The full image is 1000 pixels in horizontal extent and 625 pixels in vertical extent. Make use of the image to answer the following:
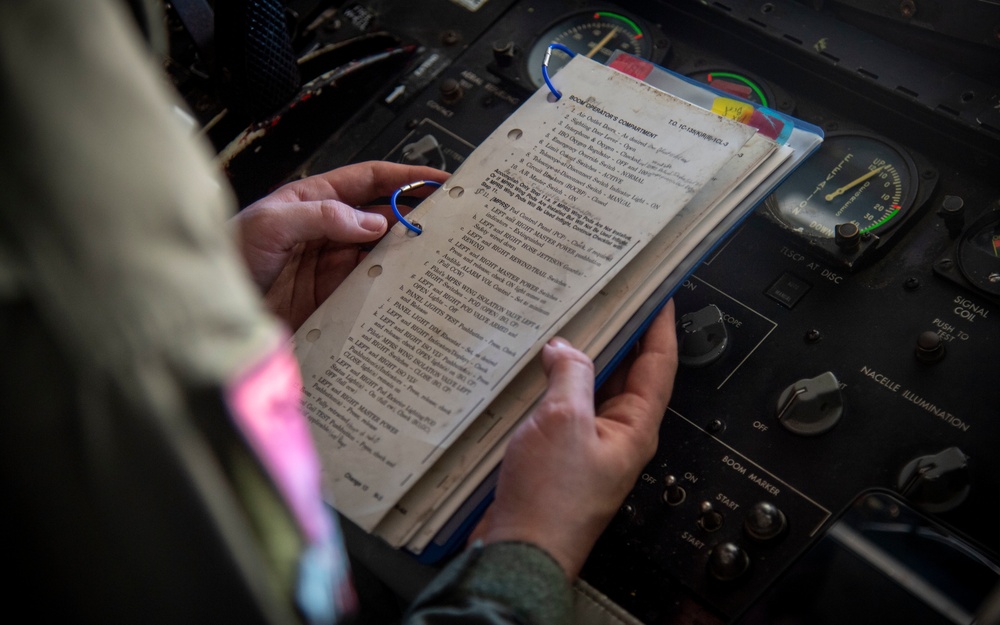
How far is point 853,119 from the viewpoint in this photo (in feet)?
5.00

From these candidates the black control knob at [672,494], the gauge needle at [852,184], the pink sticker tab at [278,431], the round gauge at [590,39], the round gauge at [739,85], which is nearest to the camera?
the pink sticker tab at [278,431]

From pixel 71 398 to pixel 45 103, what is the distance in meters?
0.17

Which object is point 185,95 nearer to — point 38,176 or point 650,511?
point 650,511

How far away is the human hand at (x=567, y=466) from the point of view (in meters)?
1.01

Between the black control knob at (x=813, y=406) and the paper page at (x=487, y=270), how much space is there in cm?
30

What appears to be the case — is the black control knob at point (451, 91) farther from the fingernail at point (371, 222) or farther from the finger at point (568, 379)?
the finger at point (568, 379)

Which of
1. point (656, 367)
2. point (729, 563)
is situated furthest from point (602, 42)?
point (729, 563)

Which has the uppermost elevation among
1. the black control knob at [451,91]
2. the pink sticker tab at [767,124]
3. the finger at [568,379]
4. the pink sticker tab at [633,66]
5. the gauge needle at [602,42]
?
the pink sticker tab at [633,66]

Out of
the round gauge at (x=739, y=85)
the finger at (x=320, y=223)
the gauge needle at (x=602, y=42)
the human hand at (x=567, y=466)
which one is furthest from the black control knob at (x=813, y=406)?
the gauge needle at (x=602, y=42)

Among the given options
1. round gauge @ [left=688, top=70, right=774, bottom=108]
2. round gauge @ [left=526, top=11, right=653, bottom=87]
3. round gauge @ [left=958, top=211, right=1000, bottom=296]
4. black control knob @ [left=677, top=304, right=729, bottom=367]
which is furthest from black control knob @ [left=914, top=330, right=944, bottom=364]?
round gauge @ [left=526, top=11, right=653, bottom=87]

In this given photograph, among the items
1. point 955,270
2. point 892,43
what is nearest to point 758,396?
point 955,270

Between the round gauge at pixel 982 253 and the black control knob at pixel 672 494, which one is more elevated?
the round gauge at pixel 982 253

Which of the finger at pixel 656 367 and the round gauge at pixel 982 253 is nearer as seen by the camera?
the finger at pixel 656 367

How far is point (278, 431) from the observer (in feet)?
2.04
